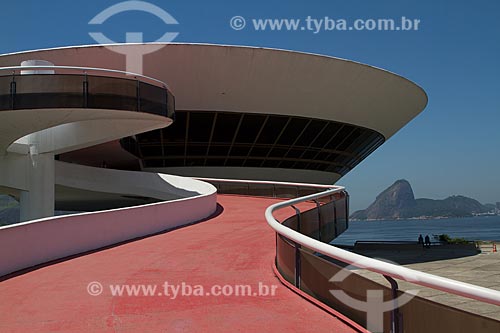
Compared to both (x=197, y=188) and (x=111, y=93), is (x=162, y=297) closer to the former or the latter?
(x=111, y=93)

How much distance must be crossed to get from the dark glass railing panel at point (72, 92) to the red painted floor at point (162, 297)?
889 centimetres

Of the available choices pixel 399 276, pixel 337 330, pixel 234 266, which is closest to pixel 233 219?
pixel 234 266

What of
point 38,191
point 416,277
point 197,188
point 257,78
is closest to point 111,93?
point 38,191

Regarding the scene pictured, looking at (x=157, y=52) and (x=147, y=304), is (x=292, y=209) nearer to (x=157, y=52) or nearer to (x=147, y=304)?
(x=147, y=304)

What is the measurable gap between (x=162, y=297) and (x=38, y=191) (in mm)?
18709

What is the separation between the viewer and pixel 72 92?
2009 cm

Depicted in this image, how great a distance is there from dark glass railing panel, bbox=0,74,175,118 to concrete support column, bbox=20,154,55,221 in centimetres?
514

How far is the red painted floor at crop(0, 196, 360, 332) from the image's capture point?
5816 mm

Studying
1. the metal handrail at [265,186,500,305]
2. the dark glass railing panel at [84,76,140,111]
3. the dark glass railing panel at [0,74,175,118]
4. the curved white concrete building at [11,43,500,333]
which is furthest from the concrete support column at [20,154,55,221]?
the metal handrail at [265,186,500,305]
